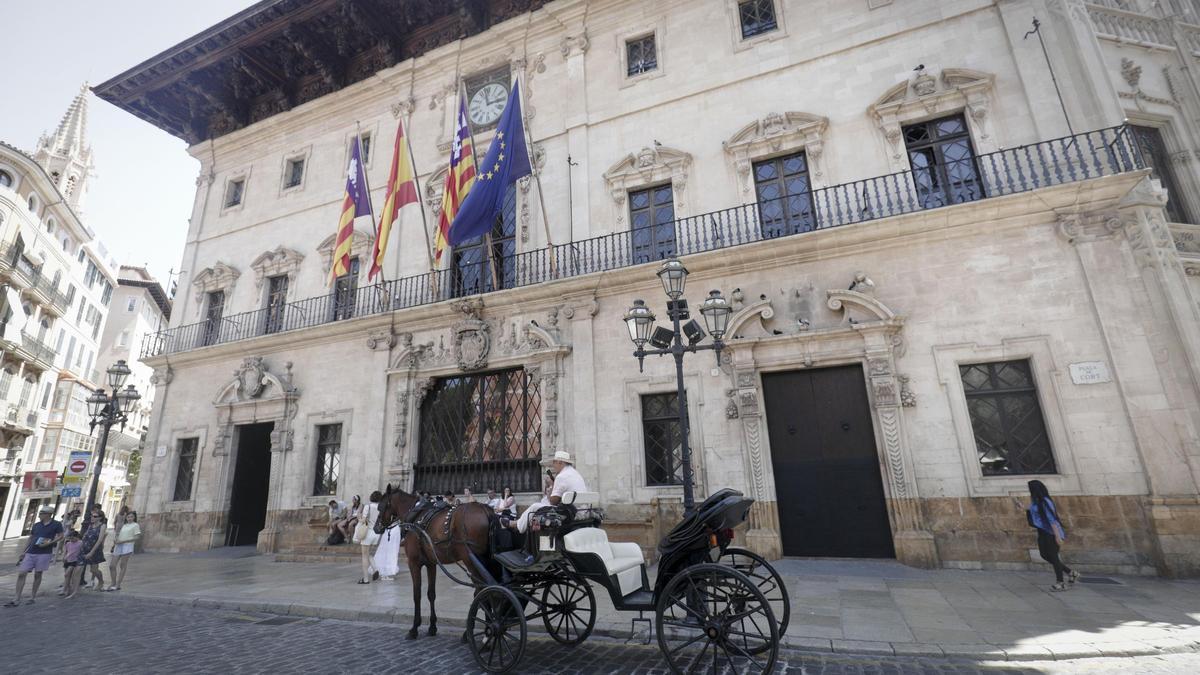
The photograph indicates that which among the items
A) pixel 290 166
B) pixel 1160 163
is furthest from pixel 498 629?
pixel 290 166

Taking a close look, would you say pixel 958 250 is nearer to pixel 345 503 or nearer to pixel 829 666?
pixel 829 666

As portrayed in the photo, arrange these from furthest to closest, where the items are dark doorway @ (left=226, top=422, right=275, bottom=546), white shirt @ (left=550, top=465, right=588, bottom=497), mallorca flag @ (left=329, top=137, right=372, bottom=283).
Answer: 1. dark doorway @ (left=226, top=422, right=275, bottom=546)
2. mallorca flag @ (left=329, top=137, right=372, bottom=283)
3. white shirt @ (left=550, top=465, right=588, bottom=497)

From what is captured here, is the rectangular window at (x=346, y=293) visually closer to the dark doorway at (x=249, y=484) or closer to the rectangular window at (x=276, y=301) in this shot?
the rectangular window at (x=276, y=301)

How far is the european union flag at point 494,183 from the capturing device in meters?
11.9

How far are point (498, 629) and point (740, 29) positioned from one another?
1410 cm

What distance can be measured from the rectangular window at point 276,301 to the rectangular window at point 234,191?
4.44 m

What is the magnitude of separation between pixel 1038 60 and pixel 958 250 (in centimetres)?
439

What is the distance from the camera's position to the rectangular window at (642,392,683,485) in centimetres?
1082

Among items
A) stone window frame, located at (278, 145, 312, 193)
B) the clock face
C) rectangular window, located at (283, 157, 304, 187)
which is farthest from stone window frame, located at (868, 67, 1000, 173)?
rectangular window, located at (283, 157, 304, 187)

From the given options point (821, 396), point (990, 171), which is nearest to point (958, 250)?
point (990, 171)

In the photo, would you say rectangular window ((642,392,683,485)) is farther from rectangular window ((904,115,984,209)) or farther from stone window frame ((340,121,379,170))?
stone window frame ((340,121,379,170))

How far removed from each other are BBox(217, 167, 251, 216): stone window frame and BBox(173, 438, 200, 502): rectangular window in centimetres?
827

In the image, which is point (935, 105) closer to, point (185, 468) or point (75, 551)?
point (75, 551)

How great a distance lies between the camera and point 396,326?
14.2 metres
